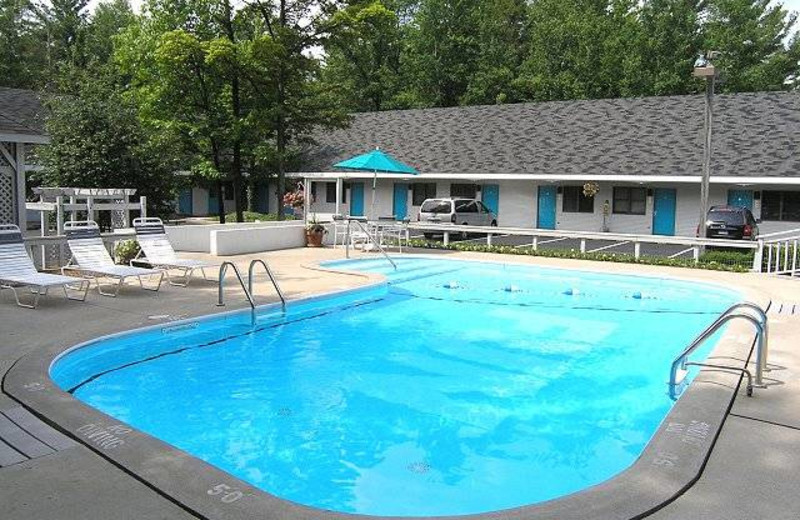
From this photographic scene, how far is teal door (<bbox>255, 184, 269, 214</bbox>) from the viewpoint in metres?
36.9

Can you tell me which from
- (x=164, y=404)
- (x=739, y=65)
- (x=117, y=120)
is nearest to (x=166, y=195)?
(x=117, y=120)

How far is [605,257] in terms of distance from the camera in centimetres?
1809

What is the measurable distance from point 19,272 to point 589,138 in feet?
78.3

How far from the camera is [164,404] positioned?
285 inches

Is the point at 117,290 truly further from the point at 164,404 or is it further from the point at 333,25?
the point at 333,25

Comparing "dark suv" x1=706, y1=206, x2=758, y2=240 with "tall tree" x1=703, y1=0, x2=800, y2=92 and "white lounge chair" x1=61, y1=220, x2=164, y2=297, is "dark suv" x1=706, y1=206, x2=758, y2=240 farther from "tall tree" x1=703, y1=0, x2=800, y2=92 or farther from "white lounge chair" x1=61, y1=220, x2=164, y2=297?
"tall tree" x1=703, y1=0, x2=800, y2=92

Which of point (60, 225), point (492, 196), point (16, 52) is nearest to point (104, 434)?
point (60, 225)

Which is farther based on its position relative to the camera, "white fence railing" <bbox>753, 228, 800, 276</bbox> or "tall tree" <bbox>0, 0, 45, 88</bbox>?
"tall tree" <bbox>0, 0, 45, 88</bbox>

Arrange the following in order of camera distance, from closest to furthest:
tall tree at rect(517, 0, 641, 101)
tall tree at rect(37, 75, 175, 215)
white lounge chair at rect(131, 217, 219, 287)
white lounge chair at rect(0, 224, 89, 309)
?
white lounge chair at rect(0, 224, 89, 309) < white lounge chair at rect(131, 217, 219, 287) < tall tree at rect(37, 75, 175, 215) < tall tree at rect(517, 0, 641, 101)

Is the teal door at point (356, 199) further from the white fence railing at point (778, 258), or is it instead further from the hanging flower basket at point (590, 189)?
the white fence railing at point (778, 258)

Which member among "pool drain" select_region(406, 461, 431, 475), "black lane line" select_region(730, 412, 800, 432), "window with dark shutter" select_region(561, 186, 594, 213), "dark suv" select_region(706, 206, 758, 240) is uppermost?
"window with dark shutter" select_region(561, 186, 594, 213)

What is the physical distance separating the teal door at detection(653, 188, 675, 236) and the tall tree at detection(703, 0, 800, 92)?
55.4 feet

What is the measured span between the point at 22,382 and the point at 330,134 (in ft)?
102

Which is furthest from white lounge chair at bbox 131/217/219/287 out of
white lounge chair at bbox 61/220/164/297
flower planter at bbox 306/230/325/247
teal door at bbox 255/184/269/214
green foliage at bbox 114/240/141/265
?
teal door at bbox 255/184/269/214
